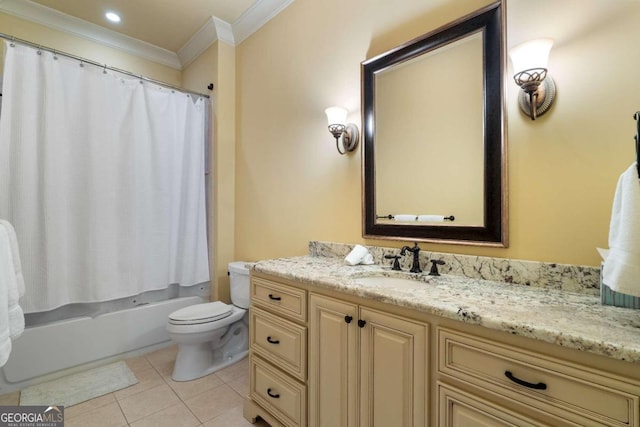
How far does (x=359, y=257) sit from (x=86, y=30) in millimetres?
3207

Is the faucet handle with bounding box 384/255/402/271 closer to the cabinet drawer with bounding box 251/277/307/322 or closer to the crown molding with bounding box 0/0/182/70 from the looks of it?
the cabinet drawer with bounding box 251/277/307/322

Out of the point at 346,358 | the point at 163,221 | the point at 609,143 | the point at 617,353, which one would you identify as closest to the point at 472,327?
the point at 617,353

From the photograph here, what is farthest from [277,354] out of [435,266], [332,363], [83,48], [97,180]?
[83,48]

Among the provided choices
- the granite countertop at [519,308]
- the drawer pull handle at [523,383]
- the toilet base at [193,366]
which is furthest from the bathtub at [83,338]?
the drawer pull handle at [523,383]

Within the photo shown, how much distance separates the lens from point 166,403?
173cm

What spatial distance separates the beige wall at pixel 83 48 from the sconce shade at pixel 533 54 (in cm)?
332

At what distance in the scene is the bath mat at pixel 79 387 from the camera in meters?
1.75

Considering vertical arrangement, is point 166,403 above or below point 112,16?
below

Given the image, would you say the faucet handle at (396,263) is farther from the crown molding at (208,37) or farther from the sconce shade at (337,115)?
the crown molding at (208,37)

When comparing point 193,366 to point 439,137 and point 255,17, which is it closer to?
point 439,137

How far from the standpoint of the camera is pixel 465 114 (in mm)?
1295

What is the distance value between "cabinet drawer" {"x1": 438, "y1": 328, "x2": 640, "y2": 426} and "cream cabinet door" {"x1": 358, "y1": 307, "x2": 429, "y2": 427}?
83mm

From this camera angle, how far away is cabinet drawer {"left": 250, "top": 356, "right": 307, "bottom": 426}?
129 centimetres

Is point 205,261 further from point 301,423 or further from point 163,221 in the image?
point 301,423
